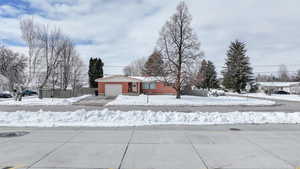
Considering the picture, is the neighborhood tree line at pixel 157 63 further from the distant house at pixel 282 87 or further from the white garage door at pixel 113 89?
the distant house at pixel 282 87

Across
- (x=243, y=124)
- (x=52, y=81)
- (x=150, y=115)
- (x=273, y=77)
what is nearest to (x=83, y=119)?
(x=150, y=115)

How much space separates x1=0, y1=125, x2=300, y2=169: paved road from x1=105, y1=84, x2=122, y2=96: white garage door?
2828 centimetres

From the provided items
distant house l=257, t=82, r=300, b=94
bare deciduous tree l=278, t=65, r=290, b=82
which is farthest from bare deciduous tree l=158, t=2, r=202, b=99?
bare deciduous tree l=278, t=65, r=290, b=82

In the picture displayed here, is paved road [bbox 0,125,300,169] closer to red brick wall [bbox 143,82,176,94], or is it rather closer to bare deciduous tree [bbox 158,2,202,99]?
bare deciduous tree [bbox 158,2,202,99]

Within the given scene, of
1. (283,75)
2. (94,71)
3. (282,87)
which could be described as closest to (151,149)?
(94,71)

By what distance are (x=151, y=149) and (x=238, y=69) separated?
51387mm

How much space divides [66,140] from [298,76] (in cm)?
9660

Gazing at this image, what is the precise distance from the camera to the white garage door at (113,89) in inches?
1429

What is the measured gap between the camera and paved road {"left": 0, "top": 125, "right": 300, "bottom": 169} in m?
4.36

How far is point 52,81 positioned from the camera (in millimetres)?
37812

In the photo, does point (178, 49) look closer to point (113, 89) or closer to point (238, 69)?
point (113, 89)

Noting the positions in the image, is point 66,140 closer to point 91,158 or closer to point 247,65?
point 91,158

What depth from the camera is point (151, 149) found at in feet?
17.7

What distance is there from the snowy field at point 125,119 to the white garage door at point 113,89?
25565mm
